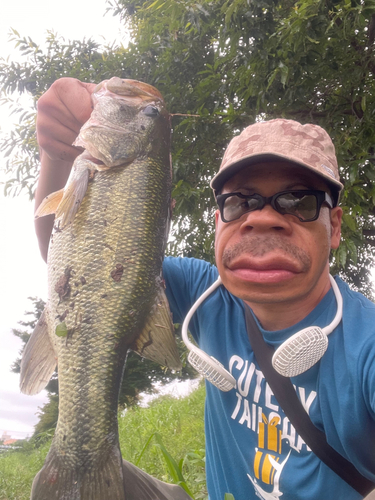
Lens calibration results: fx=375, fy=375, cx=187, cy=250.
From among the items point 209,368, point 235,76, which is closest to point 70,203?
point 209,368

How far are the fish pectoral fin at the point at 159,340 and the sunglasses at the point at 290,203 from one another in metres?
0.48

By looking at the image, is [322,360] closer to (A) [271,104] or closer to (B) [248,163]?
(B) [248,163]

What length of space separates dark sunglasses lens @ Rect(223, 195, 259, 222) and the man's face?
25 millimetres

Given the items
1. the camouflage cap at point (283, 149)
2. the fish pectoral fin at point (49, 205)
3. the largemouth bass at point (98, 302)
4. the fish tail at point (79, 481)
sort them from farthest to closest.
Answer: the fish pectoral fin at point (49, 205) < the camouflage cap at point (283, 149) < the largemouth bass at point (98, 302) < the fish tail at point (79, 481)

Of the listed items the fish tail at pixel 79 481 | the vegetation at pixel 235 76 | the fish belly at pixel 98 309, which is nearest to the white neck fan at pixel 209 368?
the fish belly at pixel 98 309

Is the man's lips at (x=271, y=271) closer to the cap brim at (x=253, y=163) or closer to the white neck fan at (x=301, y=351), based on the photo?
the white neck fan at (x=301, y=351)

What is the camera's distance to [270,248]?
4.56 ft

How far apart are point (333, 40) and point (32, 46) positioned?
427 centimetres

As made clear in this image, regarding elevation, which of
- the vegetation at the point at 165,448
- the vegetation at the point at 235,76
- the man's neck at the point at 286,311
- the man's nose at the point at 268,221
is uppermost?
the vegetation at the point at 235,76

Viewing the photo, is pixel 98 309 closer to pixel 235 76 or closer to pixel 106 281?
pixel 106 281

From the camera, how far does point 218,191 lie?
5.53ft

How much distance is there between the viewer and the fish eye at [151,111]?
2.07 m

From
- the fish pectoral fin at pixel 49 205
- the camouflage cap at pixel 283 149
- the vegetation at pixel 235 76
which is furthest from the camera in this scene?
the vegetation at pixel 235 76

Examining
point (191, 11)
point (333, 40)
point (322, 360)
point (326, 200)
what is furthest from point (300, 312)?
point (191, 11)
